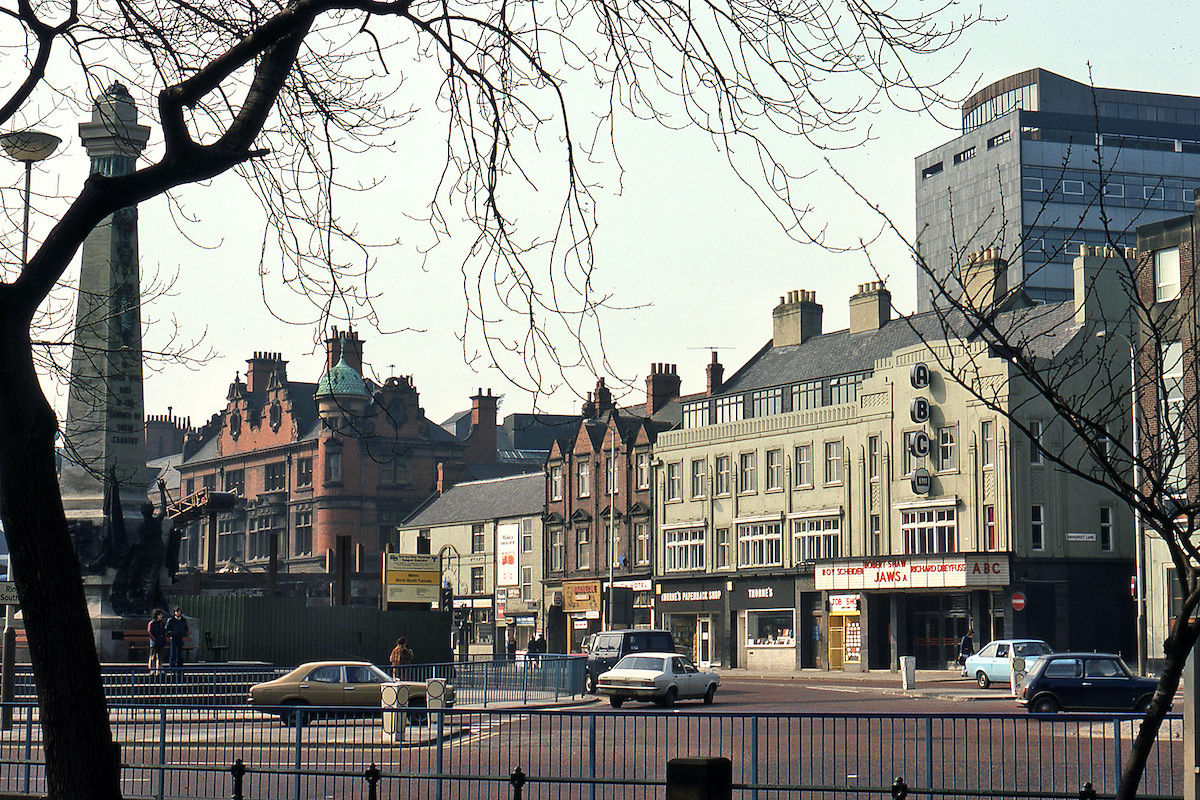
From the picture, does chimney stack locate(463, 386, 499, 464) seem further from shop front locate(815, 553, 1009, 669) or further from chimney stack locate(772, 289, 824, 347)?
shop front locate(815, 553, 1009, 669)

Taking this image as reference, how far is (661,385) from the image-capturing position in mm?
86562

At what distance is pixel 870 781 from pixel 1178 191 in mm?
124492

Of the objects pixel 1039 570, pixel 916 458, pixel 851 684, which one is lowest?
pixel 851 684

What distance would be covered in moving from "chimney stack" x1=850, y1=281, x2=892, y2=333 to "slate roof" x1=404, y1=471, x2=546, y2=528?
2409 centimetres

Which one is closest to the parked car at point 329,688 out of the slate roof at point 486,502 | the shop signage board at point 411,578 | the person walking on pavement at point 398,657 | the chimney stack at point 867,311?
the person walking on pavement at point 398,657

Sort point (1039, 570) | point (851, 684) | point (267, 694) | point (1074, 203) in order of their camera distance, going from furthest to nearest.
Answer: point (1074, 203) → point (1039, 570) → point (851, 684) → point (267, 694)

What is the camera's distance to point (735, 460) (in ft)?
246

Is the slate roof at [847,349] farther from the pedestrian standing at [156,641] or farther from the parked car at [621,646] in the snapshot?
the pedestrian standing at [156,641]

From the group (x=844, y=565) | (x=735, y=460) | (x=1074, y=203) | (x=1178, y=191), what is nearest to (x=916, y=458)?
(x=844, y=565)

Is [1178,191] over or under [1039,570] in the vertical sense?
over

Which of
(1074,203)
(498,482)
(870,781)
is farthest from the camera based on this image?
(1074,203)

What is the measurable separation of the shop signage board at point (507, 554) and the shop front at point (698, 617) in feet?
51.0

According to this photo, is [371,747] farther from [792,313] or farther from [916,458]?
[792,313]

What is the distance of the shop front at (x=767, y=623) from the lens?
69375 mm
